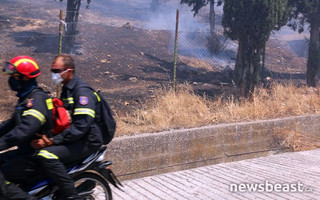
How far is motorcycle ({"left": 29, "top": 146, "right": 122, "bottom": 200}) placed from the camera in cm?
417

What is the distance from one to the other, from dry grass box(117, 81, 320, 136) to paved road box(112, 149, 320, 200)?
0.92 meters

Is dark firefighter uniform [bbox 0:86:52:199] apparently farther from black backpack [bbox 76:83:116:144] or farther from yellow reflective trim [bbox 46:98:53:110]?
black backpack [bbox 76:83:116:144]

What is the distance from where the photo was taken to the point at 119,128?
7.14 meters

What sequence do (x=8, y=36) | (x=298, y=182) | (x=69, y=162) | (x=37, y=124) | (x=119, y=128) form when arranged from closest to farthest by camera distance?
(x=37, y=124)
(x=69, y=162)
(x=298, y=182)
(x=119, y=128)
(x=8, y=36)

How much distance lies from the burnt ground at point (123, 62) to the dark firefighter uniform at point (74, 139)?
14.6 ft

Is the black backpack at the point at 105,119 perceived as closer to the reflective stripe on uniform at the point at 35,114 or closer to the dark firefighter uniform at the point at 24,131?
the dark firefighter uniform at the point at 24,131

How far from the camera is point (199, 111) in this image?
8.46m

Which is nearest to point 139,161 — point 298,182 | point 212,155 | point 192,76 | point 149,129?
point 149,129

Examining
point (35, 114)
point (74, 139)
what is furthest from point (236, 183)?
point (35, 114)

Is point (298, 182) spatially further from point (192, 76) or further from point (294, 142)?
point (192, 76)

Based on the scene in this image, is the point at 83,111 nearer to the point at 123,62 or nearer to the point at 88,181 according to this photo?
the point at 88,181

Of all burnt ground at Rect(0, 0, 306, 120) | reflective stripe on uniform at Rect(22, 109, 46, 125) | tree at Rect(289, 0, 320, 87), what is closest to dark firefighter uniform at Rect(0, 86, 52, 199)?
reflective stripe on uniform at Rect(22, 109, 46, 125)

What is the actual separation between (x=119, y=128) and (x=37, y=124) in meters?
Answer: 3.23

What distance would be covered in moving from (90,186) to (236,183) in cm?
250
